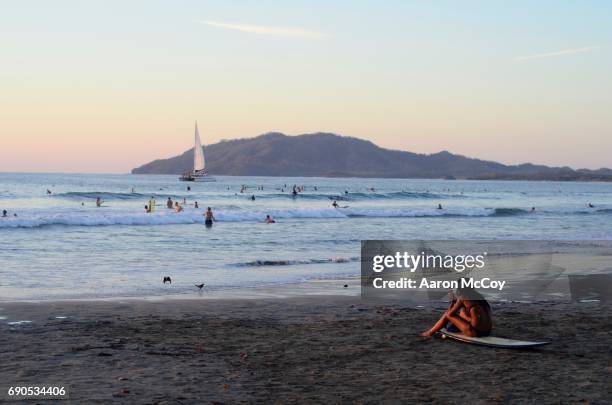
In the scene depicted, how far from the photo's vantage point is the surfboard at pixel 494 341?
10.0 metres

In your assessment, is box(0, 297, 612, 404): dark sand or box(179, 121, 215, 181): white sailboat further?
box(179, 121, 215, 181): white sailboat

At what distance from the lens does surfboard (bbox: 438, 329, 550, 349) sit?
32.9 feet

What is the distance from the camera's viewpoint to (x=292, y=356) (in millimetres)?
9594

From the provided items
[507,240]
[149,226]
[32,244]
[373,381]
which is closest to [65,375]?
[373,381]

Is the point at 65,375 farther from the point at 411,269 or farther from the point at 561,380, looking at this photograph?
the point at 411,269

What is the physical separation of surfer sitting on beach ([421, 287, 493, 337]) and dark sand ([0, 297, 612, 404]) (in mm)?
315

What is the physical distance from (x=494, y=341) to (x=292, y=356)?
273cm

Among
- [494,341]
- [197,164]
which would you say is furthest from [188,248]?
[197,164]

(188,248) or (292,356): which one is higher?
(292,356)

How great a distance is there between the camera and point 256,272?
2034 cm

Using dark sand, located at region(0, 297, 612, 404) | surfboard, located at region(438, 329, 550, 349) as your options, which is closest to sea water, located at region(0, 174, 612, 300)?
dark sand, located at region(0, 297, 612, 404)

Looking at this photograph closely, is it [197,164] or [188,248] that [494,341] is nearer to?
[188,248]

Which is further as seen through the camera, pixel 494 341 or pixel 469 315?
pixel 469 315

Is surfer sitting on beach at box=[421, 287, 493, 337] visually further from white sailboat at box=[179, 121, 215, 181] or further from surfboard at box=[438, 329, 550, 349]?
white sailboat at box=[179, 121, 215, 181]
